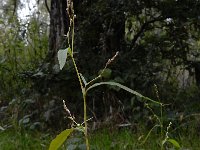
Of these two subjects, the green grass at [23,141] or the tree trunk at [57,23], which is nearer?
the green grass at [23,141]

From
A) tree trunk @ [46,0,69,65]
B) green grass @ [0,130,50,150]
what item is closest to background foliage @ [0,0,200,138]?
green grass @ [0,130,50,150]

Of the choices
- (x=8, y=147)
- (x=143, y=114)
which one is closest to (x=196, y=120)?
(x=143, y=114)

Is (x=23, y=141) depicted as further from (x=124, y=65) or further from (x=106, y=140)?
(x=124, y=65)

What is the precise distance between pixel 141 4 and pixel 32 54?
175 cm

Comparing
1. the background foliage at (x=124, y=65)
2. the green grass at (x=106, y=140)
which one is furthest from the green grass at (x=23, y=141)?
the background foliage at (x=124, y=65)

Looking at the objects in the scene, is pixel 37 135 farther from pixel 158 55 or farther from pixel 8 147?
pixel 158 55

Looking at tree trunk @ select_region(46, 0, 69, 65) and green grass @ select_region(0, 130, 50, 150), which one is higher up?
tree trunk @ select_region(46, 0, 69, 65)

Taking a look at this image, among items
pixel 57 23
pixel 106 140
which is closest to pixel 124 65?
pixel 106 140

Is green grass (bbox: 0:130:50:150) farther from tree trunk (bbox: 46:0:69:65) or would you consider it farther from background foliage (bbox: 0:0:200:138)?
tree trunk (bbox: 46:0:69:65)

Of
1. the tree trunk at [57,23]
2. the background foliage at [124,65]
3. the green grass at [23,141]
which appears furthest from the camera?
the tree trunk at [57,23]

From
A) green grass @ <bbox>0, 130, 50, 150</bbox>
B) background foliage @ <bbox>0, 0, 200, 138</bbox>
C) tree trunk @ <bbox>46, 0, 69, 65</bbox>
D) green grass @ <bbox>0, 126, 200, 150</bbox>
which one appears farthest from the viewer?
tree trunk @ <bbox>46, 0, 69, 65</bbox>

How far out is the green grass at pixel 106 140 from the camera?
2975 mm

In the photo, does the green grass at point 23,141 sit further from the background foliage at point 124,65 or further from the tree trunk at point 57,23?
the tree trunk at point 57,23

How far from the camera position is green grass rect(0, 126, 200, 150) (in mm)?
2975
